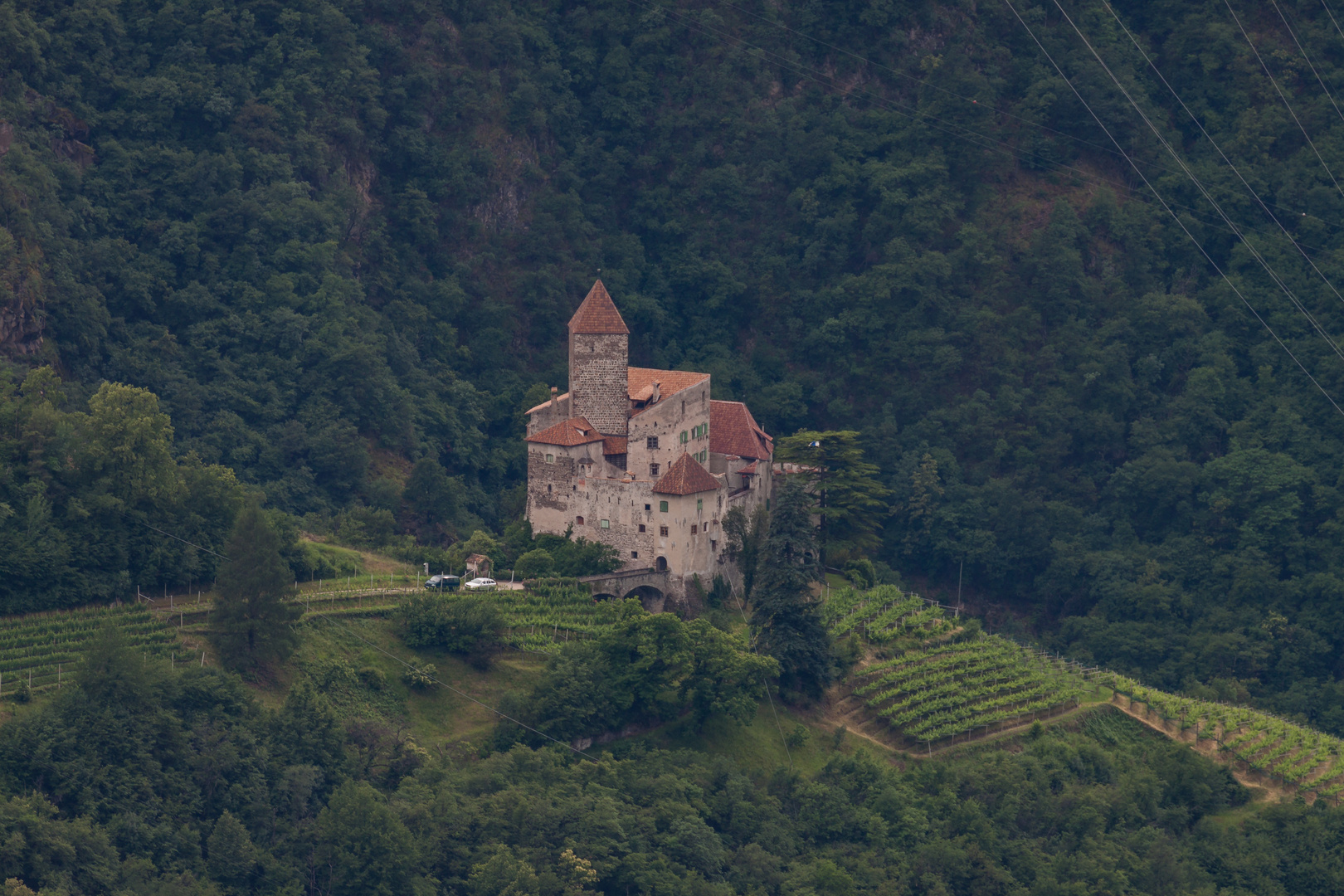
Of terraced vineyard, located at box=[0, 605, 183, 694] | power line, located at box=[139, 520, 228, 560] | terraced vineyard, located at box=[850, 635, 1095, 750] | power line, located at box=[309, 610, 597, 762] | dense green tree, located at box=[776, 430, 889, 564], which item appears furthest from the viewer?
dense green tree, located at box=[776, 430, 889, 564]

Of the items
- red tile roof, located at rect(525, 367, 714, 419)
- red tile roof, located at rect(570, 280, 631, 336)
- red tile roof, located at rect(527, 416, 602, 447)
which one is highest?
red tile roof, located at rect(570, 280, 631, 336)

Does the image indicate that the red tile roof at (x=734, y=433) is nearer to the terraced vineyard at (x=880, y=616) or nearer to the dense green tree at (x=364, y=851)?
the terraced vineyard at (x=880, y=616)

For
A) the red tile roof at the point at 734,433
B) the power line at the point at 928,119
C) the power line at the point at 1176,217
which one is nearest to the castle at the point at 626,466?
the red tile roof at the point at 734,433

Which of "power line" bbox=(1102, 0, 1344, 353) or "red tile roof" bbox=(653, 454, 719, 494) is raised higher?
"power line" bbox=(1102, 0, 1344, 353)

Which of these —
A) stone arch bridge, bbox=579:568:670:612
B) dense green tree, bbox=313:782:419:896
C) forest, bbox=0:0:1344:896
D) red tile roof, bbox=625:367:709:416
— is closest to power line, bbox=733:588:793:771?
forest, bbox=0:0:1344:896

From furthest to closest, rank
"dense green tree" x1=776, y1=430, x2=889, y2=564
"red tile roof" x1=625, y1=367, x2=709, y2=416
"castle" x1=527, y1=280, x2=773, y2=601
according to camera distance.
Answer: "dense green tree" x1=776, y1=430, x2=889, y2=564
"red tile roof" x1=625, y1=367, x2=709, y2=416
"castle" x1=527, y1=280, x2=773, y2=601

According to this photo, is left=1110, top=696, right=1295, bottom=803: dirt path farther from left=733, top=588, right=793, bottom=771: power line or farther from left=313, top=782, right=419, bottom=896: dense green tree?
left=313, top=782, right=419, bottom=896: dense green tree
